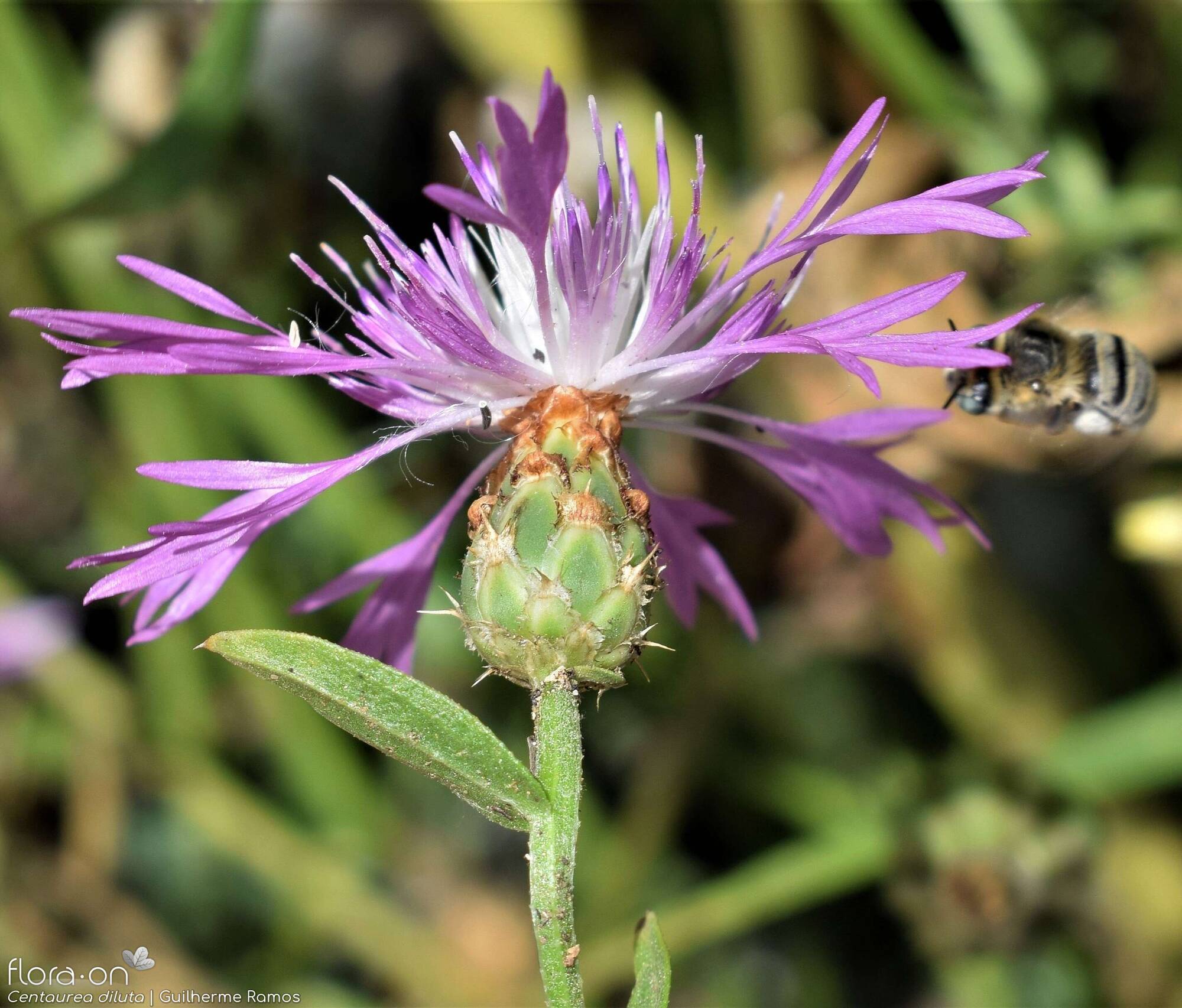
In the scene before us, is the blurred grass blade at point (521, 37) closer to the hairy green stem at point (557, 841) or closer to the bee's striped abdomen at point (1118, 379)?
the bee's striped abdomen at point (1118, 379)

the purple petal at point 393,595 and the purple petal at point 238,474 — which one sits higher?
the purple petal at point 238,474

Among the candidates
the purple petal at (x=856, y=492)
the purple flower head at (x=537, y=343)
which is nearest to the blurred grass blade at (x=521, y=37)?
the purple flower head at (x=537, y=343)

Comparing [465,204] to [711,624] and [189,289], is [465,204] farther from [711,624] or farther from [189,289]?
[711,624]

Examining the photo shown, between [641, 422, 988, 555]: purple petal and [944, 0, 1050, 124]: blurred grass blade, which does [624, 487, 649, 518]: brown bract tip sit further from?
[944, 0, 1050, 124]: blurred grass blade

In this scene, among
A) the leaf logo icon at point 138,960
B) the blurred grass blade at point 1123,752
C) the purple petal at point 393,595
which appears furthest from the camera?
the blurred grass blade at point 1123,752

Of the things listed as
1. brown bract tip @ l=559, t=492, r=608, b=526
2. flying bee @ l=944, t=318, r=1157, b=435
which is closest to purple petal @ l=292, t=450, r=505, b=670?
brown bract tip @ l=559, t=492, r=608, b=526

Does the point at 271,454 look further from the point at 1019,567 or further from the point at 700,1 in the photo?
the point at 1019,567
